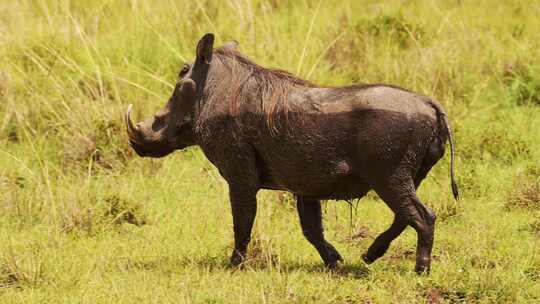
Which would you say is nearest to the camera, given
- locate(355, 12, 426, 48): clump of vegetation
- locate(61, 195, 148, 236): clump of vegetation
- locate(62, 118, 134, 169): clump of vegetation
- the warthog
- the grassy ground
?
the warthog

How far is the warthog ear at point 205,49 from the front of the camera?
5.38 m

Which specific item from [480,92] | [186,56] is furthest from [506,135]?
[186,56]

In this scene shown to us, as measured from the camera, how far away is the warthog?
498 cm

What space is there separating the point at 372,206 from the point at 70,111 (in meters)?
2.40

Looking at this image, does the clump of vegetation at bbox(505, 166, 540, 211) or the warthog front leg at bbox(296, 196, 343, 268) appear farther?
the clump of vegetation at bbox(505, 166, 540, 211)

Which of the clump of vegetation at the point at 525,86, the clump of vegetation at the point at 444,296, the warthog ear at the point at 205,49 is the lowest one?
the clump of vegetation at the point at 444,296

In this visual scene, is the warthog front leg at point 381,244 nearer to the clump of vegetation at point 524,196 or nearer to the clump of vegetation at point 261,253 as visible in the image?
the clump of vegetation at point 261,253

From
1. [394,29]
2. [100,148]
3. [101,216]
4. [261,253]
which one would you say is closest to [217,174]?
[100,148]

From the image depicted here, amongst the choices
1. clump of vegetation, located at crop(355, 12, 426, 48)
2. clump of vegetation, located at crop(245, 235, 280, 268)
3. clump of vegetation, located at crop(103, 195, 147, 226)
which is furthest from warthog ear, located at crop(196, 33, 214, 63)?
clump of vegetation, located at crop(355, 12, 426, 48)

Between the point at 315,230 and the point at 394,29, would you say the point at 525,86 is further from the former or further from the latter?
the point at 315,230

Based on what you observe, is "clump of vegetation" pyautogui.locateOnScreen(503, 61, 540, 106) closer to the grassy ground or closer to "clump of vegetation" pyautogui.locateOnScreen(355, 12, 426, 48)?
the grassy ground

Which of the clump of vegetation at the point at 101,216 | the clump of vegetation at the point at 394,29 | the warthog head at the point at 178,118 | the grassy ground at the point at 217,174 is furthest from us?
the clump of vegetation at the point at 394,29

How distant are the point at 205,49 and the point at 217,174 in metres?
1.85

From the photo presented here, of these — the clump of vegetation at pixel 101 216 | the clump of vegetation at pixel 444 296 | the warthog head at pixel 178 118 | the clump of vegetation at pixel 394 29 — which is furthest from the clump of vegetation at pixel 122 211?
the clump of vegetation at pixel 394 29
